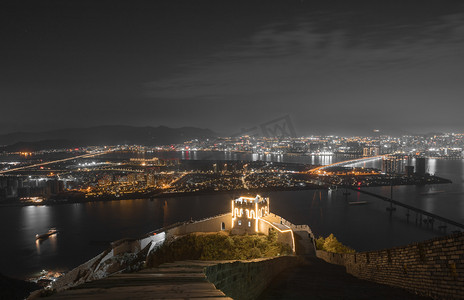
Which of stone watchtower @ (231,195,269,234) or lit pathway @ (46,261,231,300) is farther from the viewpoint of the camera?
stone watchtower @ (231,195,269,234)

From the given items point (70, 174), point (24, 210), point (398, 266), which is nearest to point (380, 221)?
point (398, 266)

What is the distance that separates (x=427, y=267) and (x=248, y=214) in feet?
30.9

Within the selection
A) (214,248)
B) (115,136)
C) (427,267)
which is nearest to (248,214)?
(214,248)

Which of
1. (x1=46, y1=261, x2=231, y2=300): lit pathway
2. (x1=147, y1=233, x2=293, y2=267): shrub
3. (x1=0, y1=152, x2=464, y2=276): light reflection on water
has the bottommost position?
(x1=0, y1=152, x2=464, y2=276): light reflection on water

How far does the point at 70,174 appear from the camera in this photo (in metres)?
31.9

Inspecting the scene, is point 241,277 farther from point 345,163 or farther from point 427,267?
point 345,163

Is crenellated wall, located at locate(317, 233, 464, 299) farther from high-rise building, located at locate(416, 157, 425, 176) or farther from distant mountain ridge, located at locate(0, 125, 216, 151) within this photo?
distant mountain ridge, located at locate(0, 125, 216, 151)

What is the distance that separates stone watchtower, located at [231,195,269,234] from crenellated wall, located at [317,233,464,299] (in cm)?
832

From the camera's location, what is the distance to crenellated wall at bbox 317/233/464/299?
1690 millimetres

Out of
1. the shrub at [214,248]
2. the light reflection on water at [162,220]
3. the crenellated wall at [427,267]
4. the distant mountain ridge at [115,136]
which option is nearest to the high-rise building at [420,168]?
the light reflection on water at [162,220]

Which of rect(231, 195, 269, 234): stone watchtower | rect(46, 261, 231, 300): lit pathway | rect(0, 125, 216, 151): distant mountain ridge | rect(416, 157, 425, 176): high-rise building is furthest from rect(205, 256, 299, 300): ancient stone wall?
rect(0, 125, 216, 151): distant mountain ridge

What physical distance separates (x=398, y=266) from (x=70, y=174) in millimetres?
33966

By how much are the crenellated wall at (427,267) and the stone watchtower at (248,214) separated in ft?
27.3

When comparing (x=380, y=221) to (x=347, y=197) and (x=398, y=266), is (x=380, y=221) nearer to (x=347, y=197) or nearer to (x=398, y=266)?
(x=347, y=197)
